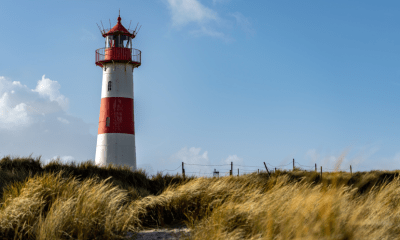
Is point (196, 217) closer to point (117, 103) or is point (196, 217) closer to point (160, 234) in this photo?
point (160, 234)

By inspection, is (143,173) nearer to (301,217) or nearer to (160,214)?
(160,214)

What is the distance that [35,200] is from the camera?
20.1ft

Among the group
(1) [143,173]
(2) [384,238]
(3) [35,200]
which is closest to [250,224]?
(2) [384,238]

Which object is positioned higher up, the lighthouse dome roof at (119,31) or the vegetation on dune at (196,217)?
the lighthouse dome roof at (119,31)

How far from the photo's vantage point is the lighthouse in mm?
20469

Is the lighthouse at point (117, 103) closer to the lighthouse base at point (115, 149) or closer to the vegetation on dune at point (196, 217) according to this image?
the lighthouse base at point (115, 149)

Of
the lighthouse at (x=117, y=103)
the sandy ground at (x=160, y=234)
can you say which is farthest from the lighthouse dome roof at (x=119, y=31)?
the sandy ground at (x=160, y=234)

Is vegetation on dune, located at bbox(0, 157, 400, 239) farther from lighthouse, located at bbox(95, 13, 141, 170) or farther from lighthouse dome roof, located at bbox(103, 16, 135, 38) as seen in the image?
lighthouse dome roof, located at bbox(103, 16, 135, 38)

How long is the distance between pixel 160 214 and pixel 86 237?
198 cm

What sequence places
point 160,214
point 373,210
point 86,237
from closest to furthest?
point 86,237 → point 373,210 → point 160,214

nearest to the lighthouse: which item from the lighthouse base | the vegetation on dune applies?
the lighthouse base

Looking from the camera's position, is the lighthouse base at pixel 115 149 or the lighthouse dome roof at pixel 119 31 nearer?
the lighthouse base at pixel 115 149

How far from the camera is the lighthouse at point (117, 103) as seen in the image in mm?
20469

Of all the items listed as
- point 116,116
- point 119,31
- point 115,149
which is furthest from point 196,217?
point 119,31
